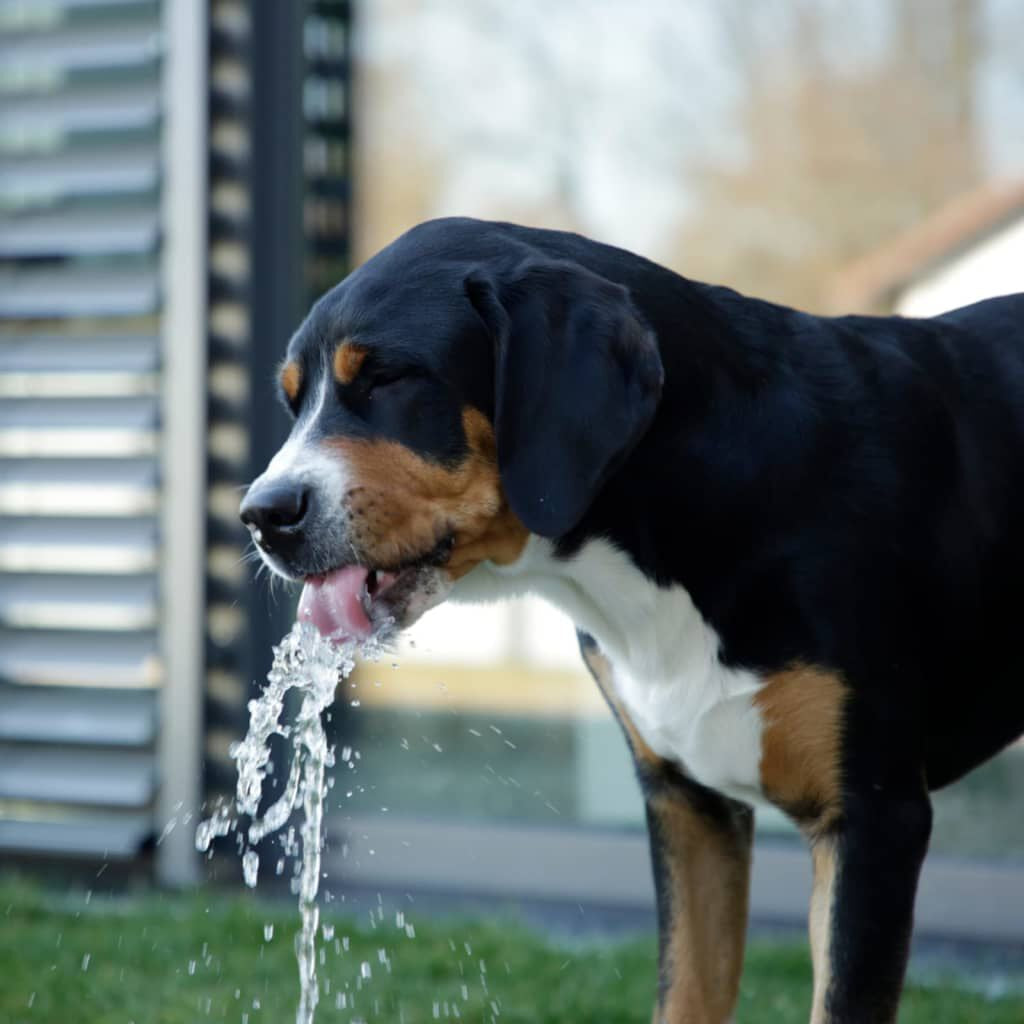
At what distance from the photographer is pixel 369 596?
8.30ft

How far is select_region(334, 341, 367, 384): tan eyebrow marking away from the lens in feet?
8.01

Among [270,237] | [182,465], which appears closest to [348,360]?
[182,465]

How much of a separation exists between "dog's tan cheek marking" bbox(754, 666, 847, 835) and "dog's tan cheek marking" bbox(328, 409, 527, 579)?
0.54 meters

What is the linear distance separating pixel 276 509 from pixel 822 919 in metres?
1.11

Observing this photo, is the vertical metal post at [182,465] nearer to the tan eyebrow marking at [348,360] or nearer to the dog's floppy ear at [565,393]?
the tan eyebrow marking at [348,360]

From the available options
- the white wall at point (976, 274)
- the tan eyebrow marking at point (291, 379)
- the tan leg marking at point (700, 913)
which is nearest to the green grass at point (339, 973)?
the tan leg marking at point (700, 913)

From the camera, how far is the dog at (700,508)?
2.40 metres

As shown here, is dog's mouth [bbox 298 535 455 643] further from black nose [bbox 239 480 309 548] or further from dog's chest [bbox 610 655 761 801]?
dog's chest [bbox 610 655 761 801]

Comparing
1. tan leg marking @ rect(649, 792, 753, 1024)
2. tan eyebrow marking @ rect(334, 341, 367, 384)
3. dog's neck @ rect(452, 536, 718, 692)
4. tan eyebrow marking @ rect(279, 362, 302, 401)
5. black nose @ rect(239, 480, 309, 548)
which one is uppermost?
tan eyebrow marking @ rect(334, 341, 367, 384)

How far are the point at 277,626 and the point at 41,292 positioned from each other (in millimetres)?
1372

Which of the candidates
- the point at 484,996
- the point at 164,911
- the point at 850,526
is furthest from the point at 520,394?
the point at 164,911

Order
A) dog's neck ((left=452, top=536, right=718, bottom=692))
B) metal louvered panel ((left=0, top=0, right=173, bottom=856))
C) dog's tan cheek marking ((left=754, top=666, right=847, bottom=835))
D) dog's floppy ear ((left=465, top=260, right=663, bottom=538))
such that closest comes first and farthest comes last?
dog's floppy ear ((left=465, top=260, right=663, bottom=538))
dog's tan cheek marking ((left=754, top=666, right=847, bottom=835))
dog's neck ((left=452, top=536, right=718, bottom=692))
metal louvered panel ((left=0, top=0, right=173, bottom=856))

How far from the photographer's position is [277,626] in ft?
16.3

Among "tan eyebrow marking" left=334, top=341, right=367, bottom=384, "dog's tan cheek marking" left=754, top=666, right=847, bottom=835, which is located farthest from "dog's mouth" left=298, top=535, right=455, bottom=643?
"dog's tan cheek marking" left=754, top=666, right=847, bottom=835
